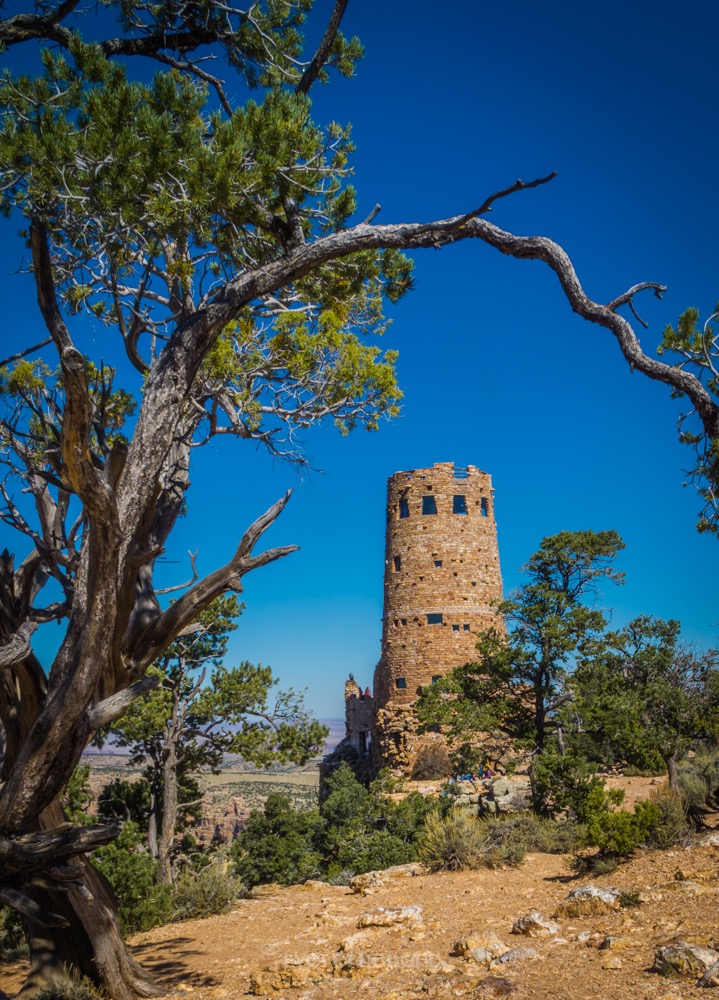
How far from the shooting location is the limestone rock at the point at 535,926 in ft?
24.4

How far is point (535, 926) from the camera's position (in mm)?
7527

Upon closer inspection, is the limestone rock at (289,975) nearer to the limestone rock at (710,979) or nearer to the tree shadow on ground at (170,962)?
the tree shadow on ground at (170,962)

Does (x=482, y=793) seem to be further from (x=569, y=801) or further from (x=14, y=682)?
(x=14, y=682)

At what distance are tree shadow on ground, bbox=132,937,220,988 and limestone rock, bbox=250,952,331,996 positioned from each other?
77 centimetres

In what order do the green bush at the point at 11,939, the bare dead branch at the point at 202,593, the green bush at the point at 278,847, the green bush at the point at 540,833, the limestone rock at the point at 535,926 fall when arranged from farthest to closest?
the green bush at the point at 278,847, the green bush at the point at 540,833, the green bush at the point at 11,939, the limestone rock at the point at 535,926, the bare dead branch at the point at 202,593

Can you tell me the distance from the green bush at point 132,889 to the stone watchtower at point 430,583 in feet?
53.2

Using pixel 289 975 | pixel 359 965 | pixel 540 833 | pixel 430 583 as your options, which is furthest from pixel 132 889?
pixel 430 583

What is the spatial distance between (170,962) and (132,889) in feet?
11.3

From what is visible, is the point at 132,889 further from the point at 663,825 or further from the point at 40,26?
the point at 40,26

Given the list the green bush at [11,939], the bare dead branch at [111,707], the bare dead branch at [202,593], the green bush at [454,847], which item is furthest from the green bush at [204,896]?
the bare dead branch at [111,707]

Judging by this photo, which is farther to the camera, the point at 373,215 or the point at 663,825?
the point at 663,825

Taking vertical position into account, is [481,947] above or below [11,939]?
above

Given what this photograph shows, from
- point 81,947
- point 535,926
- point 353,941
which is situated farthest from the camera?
point 353,941

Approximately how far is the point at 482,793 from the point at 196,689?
24.6 feet
